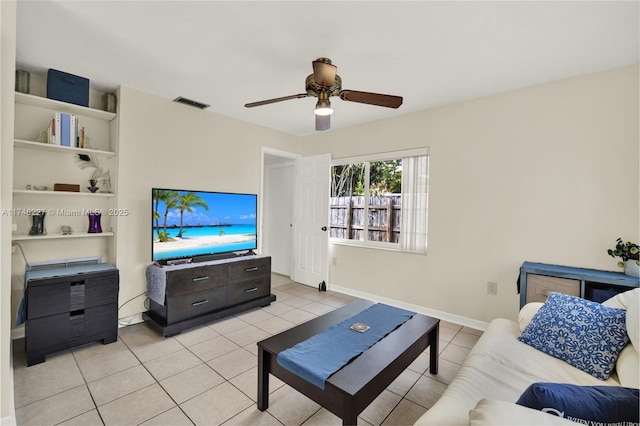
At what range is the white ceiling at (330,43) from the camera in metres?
1.79

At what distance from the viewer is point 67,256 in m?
2.86

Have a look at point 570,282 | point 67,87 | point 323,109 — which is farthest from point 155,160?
point 570,282

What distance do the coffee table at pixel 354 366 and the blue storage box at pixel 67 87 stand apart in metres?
2.90

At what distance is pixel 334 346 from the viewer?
1.73 metres

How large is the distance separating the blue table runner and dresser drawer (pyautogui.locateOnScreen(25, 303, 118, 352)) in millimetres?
1961

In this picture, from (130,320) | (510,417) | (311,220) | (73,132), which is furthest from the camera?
(311,220)

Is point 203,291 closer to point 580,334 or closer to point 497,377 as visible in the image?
point 497,377

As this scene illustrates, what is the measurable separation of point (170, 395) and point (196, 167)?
2496mm

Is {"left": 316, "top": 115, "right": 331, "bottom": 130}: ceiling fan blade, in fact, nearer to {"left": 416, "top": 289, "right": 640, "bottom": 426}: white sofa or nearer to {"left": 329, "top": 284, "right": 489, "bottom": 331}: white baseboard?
{"left": 416, "top": 289, "right": 640, "bottom": 426}: white sofa

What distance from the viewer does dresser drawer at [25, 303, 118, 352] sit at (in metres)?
2.23

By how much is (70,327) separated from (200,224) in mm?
1435

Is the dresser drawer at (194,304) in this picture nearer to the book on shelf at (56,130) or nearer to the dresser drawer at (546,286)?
the book on shelf at (56,130)

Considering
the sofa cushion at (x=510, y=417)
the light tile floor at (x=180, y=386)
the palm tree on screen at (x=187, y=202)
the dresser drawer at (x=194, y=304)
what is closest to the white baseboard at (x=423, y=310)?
the light tile floor at (x=180, y=386)

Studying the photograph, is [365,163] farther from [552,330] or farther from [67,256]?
[67,256]
